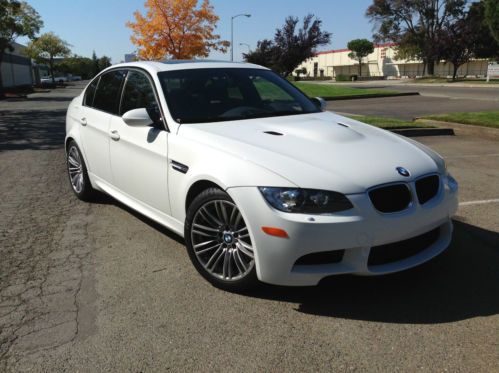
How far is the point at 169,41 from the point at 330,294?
107 feet

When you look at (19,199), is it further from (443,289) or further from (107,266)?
(443,289)

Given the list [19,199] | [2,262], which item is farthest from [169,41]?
[2,262]

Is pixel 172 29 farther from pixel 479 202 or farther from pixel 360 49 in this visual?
pixel 360 49

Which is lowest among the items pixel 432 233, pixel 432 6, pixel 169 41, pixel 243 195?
pixel 432 233

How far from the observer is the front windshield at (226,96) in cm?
420

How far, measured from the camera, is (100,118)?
16.8 ft

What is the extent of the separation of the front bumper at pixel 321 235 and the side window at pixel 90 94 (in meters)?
3.06

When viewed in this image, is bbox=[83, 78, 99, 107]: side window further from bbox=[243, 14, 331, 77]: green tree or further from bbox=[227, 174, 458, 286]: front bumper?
bbox=[243, 14, 331, 77]: green tree

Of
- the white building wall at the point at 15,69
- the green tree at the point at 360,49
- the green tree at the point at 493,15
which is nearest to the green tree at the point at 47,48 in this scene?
the white building wall at the point at 15,69

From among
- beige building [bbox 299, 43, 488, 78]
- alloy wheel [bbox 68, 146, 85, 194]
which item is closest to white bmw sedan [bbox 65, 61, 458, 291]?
alloy wheel [bbox 68, 146, 85, 194]

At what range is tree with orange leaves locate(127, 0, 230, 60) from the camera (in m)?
33.0

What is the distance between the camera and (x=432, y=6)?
221 feet

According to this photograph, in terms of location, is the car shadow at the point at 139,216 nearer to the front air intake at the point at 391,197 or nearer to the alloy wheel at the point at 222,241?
the alloy wheel at the point at 222,241

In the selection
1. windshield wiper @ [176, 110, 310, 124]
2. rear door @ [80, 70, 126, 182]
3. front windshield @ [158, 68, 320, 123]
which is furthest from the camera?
rear door @ [80, 70, 126, 182]
